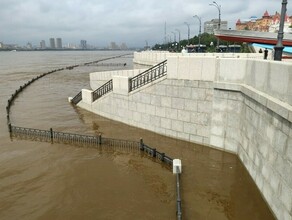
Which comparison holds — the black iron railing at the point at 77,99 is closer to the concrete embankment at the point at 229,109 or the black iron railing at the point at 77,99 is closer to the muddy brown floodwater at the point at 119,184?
the concrete embankment at the point at 229,109

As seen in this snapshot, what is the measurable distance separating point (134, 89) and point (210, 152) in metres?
6.21

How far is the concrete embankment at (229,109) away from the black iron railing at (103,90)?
563 millimetres

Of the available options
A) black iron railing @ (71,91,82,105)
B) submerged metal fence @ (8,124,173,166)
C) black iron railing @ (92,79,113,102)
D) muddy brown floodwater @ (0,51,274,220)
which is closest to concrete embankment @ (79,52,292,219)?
black iron railing @ (92,79,113,102)

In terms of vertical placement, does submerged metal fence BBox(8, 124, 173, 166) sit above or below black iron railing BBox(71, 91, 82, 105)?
below

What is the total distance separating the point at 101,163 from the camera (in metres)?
12.7

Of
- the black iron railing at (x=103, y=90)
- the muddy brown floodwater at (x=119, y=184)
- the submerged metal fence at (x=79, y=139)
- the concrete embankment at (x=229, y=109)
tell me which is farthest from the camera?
the black iron railing at (x=103, y=90)

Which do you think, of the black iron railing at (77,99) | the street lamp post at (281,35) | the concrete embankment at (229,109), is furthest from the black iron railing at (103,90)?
the street lamp post at (281,35)

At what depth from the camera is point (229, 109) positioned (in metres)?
12.8

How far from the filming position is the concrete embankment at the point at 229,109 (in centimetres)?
808

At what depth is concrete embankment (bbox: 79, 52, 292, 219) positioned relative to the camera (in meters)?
8.08

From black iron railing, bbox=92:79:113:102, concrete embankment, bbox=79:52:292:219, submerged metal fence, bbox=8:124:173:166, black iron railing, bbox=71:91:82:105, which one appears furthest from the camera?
black iron railing, bbox=71:91:82:105

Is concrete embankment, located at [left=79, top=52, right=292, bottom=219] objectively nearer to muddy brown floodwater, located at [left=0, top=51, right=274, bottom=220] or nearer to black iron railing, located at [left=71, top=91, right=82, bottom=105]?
muddy brown floodwater, located at [left=0, top=51, right=274, bottom=220]

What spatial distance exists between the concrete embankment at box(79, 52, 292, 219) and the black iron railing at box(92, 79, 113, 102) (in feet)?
1.85

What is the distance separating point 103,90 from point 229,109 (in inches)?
416
